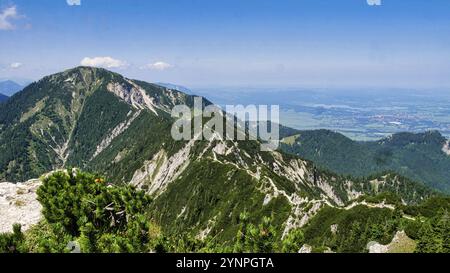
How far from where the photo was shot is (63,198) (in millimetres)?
35844

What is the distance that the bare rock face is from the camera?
155ft

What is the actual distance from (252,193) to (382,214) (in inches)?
2288

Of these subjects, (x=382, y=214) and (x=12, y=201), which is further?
(x=382, y=214)

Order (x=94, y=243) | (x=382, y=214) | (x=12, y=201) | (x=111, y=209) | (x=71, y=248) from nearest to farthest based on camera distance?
(x=71, y=248) < (x=94, y=243) < (x=111, y=209) < (x=12, y=201) < (x=382, y=214)

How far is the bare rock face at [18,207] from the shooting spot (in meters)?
47.2

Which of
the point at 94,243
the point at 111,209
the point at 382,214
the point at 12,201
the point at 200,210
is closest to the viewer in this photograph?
the point at 94,243

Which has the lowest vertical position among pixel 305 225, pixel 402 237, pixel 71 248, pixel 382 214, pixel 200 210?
pixel 200 210

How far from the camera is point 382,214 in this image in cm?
10075

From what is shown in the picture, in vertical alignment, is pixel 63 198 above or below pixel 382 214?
above

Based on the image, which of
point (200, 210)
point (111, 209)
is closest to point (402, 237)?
point (111, 209)

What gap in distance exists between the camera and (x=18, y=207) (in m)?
51.1
